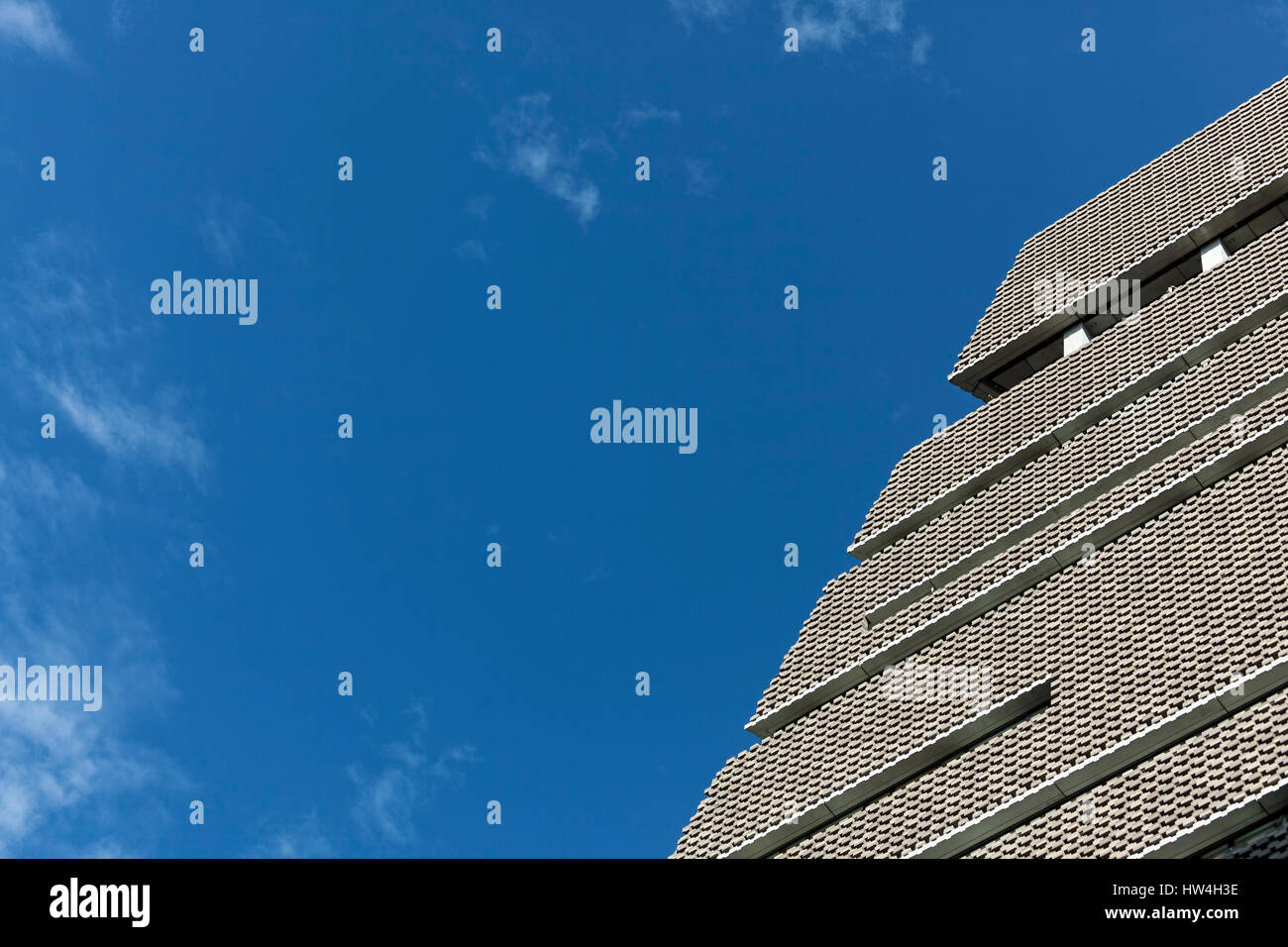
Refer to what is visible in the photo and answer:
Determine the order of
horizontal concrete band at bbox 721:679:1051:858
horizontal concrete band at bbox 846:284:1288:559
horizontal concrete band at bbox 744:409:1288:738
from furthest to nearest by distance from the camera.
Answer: horizontal concrete band at bbox 846:284:1288:559, horizontal concrete band at bbox 744:409:1288:738, horizontal concrete band at bbox 721:679:1051:858

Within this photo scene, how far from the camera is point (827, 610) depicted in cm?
3803

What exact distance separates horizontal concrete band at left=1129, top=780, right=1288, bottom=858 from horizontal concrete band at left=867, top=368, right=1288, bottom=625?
13.0 metres

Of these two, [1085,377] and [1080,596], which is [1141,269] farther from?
[1080,596]

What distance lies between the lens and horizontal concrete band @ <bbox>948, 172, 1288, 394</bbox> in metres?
42.9

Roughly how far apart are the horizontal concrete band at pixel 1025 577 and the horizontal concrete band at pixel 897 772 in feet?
14.1

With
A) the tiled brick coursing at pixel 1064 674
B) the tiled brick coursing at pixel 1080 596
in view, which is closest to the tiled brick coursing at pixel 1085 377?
the tiled brick coursing at pixel 1080 596

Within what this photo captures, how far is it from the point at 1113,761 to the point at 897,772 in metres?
5.64

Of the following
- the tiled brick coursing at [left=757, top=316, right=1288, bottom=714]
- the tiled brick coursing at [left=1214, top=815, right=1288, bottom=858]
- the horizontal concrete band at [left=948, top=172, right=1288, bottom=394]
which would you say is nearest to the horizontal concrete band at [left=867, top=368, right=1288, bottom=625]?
the tiled brick coursing at [left=757, top=316, right=1288, bottom=714]

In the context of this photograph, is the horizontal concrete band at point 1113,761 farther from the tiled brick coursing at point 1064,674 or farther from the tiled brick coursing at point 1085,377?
the tiled brick coursing at point 1085,377

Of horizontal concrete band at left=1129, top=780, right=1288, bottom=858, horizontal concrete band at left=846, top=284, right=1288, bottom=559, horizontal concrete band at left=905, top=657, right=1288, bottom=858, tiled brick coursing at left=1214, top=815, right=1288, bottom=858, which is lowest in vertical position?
tiled brick coursing at left=1214, top=815, right=1288, bottom=858

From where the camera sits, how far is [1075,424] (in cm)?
3741

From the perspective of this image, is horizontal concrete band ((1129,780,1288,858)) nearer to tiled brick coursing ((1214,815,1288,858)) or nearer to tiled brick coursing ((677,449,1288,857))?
tiled brick coursing ((1214,815,1288,858))

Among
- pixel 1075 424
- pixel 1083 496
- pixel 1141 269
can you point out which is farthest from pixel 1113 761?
pixel 1141 269
